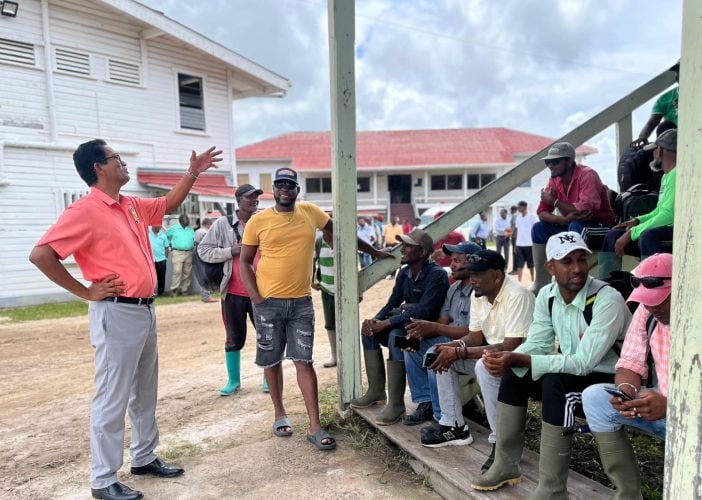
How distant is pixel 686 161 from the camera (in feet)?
5.92

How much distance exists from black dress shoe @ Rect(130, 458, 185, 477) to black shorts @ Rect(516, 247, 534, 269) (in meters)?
9.29

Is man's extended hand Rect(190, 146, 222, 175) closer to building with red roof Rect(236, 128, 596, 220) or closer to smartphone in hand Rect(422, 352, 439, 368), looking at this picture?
smartphone in hand Rect(422, 352, 439, 368)

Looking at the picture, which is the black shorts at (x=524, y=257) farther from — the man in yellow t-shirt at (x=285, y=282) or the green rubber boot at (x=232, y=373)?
the man in yellow t-shirt at (x=285, y=282)

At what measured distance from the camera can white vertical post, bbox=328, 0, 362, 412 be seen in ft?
12.6

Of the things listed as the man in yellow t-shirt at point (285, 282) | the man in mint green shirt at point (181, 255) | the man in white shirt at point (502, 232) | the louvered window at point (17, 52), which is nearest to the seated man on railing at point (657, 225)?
the man in yellow t-shirt at point (285, 282)

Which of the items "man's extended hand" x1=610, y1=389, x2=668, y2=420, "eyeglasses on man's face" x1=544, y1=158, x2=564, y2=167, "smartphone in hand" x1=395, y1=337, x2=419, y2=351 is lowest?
"smartphone in hand" x1=395, y1=337, x2=419, y2=351

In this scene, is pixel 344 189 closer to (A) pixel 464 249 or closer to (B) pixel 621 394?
(A) pixel 464 249

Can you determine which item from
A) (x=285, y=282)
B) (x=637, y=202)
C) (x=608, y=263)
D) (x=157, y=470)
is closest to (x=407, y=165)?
(x=637, y=202)

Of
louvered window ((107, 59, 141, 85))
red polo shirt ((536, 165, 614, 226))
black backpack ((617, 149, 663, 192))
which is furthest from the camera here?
louvered window ((107, 59, 141, 85))

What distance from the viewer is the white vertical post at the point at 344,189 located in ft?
12.6

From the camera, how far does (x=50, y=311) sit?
10.6 meters

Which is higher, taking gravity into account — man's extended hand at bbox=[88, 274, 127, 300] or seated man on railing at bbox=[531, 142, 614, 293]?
seated man on railing at bbox=[531, 142, 614, 293]

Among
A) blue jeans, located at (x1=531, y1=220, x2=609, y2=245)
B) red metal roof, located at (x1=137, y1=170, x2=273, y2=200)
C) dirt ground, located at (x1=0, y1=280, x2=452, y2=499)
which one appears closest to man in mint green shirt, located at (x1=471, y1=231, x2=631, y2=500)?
dirt ground, located at (x1=0, y1=280, x2=452, y2=499)

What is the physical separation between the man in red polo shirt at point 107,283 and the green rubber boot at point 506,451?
2.07m
